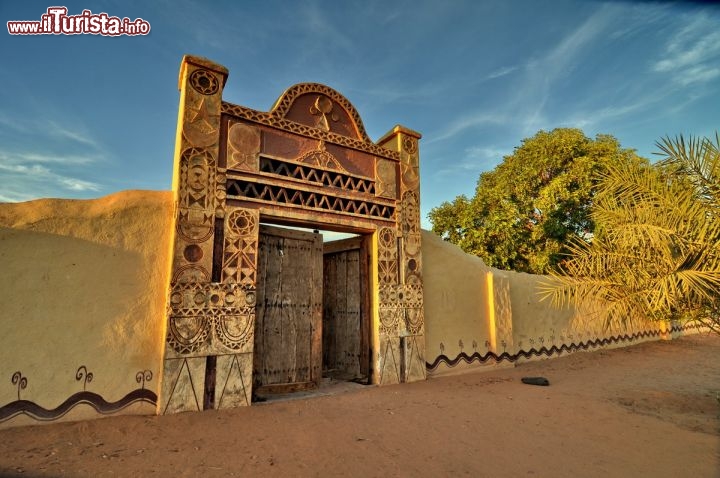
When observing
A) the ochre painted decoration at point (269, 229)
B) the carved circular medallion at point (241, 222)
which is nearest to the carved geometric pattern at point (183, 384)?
the ochre painted decoration at point (269, 229)

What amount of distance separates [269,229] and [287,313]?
4.15ft

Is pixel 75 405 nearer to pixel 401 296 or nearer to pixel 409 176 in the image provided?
pixel 401 296

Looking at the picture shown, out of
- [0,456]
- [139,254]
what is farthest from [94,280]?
[0,456]

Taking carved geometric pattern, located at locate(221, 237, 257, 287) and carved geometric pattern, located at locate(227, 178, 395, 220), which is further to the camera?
carved geometric pattern, located at locate(227, 178, 395, 220)

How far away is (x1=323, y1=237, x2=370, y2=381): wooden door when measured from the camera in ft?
20.4

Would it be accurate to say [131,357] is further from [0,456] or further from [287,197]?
[287,197]

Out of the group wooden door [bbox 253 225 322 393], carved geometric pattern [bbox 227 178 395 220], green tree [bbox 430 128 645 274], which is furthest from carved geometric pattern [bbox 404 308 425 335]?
green tree [bbox 430 128 645 274]

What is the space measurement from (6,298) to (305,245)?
11.3 ft

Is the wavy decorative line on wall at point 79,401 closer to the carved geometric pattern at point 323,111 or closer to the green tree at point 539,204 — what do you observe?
the carved geometric pattern at point 323,111

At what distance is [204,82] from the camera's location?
15.7ft

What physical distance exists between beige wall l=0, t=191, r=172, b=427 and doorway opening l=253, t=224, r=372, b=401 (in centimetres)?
141

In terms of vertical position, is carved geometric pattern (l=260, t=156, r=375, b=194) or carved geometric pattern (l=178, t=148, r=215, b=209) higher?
carved geometric pattern (l=260, t=156, r=375, b=194)

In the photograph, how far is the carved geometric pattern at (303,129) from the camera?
16.4 feet

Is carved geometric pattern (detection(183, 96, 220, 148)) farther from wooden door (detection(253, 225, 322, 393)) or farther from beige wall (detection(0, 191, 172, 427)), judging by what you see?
wooden door (detection(253, 225, 322, 393))
